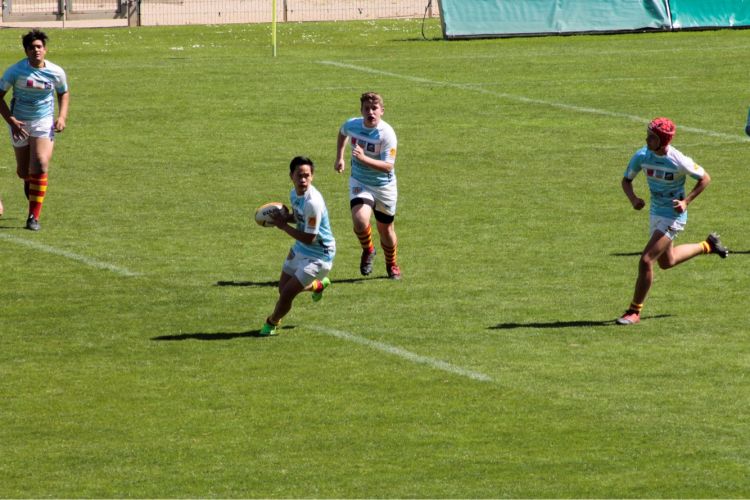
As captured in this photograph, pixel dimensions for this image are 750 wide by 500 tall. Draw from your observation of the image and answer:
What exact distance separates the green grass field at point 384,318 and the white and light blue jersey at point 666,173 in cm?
118

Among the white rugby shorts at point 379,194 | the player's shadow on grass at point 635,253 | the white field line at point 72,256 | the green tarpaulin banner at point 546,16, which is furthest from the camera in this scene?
the green tarpaulin banner at point 546,16

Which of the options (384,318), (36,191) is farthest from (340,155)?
(36,191)

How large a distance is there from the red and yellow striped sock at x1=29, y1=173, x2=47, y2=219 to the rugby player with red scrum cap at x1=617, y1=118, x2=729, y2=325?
27.7 feet

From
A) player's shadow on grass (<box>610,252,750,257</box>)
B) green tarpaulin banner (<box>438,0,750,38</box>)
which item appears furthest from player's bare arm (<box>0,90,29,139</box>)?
green tarpaulin banner (<box>438,0,750,38</box>)

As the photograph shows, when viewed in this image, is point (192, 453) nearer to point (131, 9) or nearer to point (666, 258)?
point (666, 258)

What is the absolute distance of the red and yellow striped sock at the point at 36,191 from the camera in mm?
20828

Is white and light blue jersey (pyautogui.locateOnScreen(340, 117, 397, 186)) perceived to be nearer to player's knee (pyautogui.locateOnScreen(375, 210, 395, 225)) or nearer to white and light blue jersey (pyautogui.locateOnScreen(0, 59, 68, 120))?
player's knee (pyautogui.locateOnScreen(375, 210, 395, 225))

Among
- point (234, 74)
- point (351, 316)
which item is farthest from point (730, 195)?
point (234, 74)

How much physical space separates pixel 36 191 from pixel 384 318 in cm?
673

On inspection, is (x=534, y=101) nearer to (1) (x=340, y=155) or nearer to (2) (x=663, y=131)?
(1) (x=340, y=155)

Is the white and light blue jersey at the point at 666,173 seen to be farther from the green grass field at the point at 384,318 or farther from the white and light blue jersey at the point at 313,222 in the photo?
the white and light blue jersey at the point at 313,222

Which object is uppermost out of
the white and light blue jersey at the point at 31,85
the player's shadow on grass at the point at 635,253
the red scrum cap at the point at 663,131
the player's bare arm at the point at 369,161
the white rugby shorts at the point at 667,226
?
the red scrum cap at the point at 663,131

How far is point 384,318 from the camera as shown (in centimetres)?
1630

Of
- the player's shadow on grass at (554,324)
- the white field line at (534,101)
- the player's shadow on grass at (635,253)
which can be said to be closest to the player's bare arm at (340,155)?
the player's shadow on grass at (554,324)
